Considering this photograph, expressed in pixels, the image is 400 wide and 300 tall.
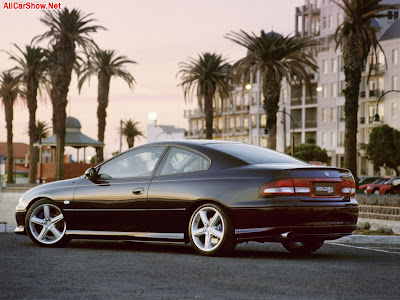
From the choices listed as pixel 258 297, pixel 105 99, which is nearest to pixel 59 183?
pixel 258 297

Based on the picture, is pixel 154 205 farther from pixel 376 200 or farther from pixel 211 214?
pixel 376 200

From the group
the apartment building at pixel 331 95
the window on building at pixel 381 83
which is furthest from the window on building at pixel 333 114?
the window on building at pixel 381 83

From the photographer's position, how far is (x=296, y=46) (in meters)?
45.0

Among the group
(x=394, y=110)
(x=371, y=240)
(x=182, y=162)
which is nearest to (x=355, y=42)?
(x=371, y=240)

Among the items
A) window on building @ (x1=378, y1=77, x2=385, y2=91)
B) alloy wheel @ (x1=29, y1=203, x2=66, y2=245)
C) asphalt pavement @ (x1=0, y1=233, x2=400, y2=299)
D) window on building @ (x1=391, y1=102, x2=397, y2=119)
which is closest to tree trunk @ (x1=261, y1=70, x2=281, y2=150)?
asphalt pavement @ (x1=0, y1=233, x2=400, y2=299)

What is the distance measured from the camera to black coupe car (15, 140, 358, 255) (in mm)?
10078

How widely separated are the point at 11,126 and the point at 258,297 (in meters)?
75.9

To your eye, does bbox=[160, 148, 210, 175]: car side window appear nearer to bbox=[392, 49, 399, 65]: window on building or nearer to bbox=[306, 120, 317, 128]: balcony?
bbox=[392, 49, 399, 65]: window on building

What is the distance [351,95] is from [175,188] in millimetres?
27470

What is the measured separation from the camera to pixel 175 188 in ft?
35.1

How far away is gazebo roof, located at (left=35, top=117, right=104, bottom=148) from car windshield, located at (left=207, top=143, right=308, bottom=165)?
181ft

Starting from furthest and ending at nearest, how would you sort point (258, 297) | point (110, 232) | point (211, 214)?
1. point (110, 232)
2. point (211, 214)
3. point (258, 297)

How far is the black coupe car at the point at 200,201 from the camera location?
33.1 feet

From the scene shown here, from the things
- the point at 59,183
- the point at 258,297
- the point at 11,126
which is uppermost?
the point at 11,126
